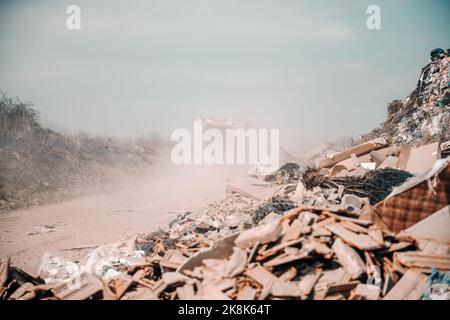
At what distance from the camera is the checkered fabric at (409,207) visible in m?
4.91

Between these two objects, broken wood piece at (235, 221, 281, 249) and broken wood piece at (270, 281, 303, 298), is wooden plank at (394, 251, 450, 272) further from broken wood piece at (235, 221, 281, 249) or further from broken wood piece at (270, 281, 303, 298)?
broken wood piece at (235, 221, 281, 249)

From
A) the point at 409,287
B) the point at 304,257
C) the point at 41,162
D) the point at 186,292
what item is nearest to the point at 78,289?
the point at 186,292

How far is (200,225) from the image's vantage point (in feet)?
24.1

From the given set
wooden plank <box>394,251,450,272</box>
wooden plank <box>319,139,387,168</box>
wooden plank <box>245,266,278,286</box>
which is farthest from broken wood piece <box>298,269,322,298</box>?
wooden plank <box>319,139,387,168</box>

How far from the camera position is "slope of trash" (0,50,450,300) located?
12.0 feet

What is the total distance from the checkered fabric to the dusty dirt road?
603 cm

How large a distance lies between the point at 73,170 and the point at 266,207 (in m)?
11.5

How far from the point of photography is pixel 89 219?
10602 millimetres

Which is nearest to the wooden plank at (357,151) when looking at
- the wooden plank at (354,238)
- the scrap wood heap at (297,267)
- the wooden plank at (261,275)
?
the scrap wood heap at (297,267)

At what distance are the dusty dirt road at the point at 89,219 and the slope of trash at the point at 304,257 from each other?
5.73 feet

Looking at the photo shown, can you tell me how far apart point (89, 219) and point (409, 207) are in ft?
29.7

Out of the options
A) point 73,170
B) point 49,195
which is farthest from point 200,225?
point 73,170

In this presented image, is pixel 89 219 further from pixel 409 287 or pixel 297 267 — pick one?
pixel 409 287
